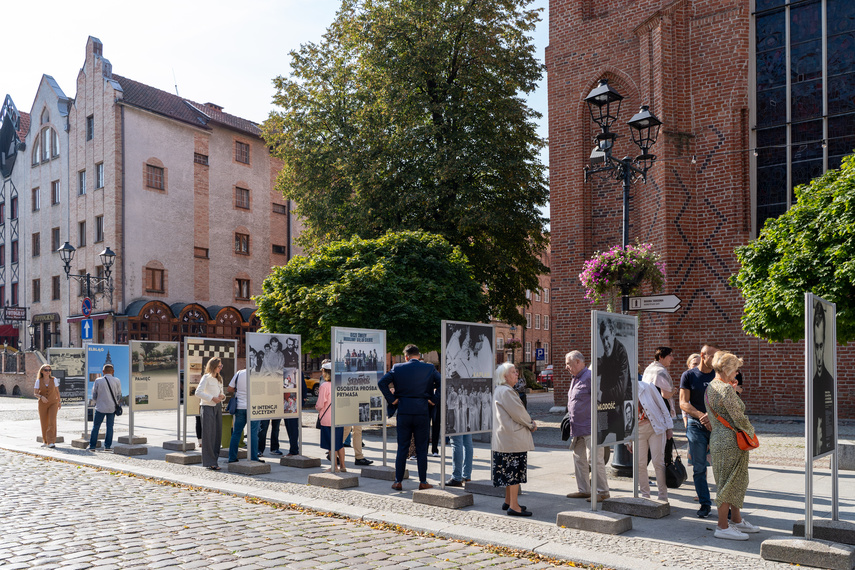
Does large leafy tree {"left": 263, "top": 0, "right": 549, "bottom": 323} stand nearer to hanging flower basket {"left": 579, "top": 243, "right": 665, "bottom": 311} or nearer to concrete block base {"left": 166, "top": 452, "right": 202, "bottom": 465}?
hanging flower basket {"left": 579, "top": 243, "right": 665, "bottom": 311}

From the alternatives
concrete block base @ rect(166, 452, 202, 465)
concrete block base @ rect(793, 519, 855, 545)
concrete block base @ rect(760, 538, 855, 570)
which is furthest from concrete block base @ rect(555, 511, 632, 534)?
concrete block base @ rect(166, 452, 202, 465)

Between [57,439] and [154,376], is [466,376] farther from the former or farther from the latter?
[57,439]

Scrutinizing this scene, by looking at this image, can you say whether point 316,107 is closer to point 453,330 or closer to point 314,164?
point 314,164

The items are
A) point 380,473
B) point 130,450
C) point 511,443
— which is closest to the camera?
point 511,443

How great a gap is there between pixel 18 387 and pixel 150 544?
124 ft

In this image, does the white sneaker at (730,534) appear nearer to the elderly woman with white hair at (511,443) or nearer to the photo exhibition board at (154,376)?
the elderly woman with white hair at (511,443)

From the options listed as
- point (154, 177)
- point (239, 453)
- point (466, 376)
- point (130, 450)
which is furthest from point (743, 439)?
point (154, 177)

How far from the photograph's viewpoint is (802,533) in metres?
7.04

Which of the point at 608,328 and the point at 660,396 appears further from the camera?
the point at 660,396

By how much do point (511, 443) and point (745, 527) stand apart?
2.53 metres

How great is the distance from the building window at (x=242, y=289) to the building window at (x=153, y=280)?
213 inches

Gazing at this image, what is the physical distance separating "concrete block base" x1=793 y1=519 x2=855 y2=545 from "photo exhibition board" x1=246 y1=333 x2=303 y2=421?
8353 millimetres

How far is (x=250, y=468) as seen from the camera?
1180cm

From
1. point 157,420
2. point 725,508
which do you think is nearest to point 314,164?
point 157,420
